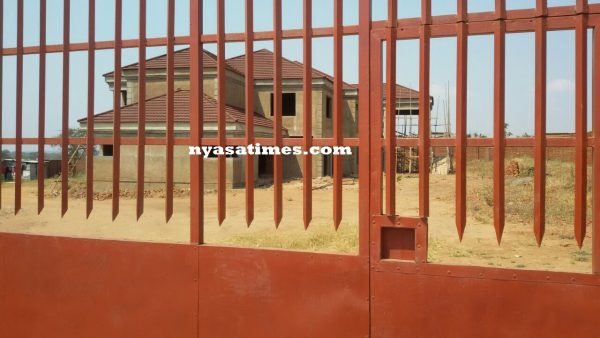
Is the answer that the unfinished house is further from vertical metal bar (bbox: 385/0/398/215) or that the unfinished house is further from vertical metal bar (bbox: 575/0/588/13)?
vertical metal bar (bbox: 575/0/588/13)

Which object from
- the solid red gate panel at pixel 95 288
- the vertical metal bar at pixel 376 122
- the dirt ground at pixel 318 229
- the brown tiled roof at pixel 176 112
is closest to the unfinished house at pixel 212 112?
the brown tiled roof at pixel 176 112

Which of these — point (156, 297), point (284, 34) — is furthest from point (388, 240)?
point (156, 297)

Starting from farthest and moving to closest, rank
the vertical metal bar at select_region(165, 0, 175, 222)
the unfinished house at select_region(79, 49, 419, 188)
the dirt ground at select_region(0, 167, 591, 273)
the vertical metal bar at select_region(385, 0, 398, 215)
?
the unfinished house at select_region(79, 49, 419, 188)
the dirt ground at select_region(0, 167, 591, 273)
the vertical metal bar at select_region(165, 0, 175, 222)
the vertical metal bar at select_region(385, 0, 398, 215)

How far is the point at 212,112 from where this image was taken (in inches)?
552

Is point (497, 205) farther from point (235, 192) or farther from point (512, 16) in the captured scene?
point (235, 192)

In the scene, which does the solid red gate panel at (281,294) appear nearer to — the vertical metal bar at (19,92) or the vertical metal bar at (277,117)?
the vertical metal bar at (277,117)

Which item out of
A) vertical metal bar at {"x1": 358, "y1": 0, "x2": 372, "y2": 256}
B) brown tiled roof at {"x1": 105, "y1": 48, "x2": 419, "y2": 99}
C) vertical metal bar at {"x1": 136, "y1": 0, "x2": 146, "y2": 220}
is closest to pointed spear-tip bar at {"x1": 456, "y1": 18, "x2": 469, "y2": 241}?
Answer: vertical metal bar at {"x1": 358, "y1": 0, "x2": 372, "y2": 256}

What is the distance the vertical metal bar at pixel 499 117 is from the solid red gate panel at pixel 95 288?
1777mm

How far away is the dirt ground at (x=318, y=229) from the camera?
28.9 feet

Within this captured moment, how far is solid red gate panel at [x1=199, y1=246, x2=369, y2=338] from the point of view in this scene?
8.56ft

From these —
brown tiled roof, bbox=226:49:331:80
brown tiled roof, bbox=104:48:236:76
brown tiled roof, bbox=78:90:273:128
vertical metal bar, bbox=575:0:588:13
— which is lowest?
vertical metal bar, bbox=575:0:588:13

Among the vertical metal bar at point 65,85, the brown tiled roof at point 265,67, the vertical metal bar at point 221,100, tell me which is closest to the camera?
the vertical metal bar at point 221,100

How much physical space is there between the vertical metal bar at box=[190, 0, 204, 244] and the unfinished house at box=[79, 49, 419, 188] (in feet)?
33.8

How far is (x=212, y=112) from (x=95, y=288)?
11.3 m
